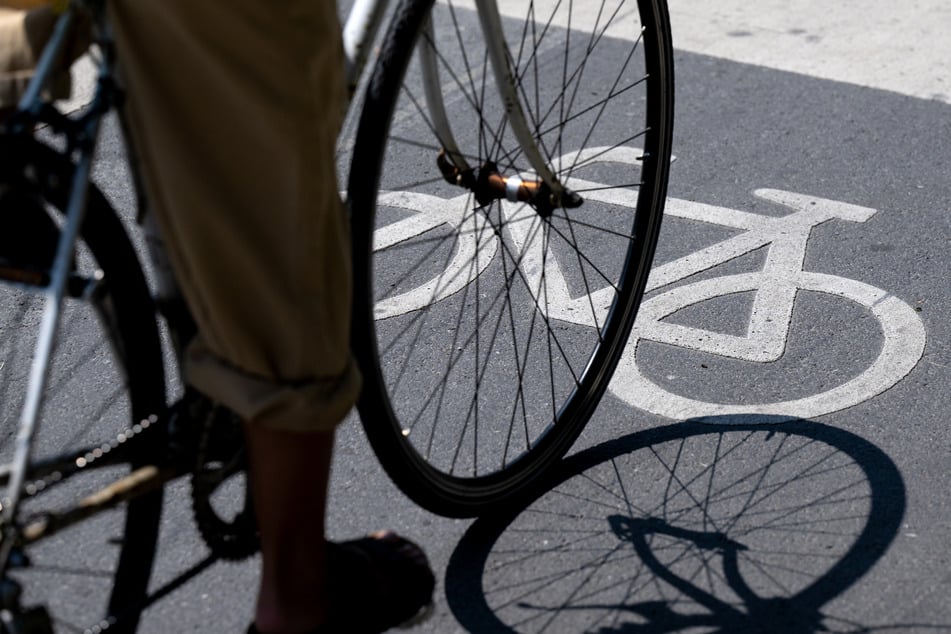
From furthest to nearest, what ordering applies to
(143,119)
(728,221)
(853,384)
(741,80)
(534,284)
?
1. (741,80)
2. (728,221)
3. (534,284)
4. (853,384)
5. (143,119)

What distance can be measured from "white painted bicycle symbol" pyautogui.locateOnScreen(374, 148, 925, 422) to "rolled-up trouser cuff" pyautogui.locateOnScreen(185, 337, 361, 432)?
3.76 ft

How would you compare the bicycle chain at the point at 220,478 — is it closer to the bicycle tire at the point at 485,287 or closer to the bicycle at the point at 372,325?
the bicycle at the point at 372,325

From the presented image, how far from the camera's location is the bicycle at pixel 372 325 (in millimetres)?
1845

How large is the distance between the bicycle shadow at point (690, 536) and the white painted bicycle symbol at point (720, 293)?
0.17 m

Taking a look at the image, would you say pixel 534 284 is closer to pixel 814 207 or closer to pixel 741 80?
pixel 814 207

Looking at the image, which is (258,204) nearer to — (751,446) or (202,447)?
(202,447)

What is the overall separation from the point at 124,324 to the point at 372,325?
0.39 metres

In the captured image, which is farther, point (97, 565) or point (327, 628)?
point (97, 565)

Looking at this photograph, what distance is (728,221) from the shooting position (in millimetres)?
4121

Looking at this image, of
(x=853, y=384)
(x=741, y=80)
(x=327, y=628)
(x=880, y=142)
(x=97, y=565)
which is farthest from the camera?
(x=741, y=80)

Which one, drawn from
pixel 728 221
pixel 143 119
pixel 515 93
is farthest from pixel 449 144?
pixel 728 221

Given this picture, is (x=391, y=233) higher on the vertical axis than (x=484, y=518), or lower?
higher

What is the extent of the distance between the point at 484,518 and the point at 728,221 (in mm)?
1635

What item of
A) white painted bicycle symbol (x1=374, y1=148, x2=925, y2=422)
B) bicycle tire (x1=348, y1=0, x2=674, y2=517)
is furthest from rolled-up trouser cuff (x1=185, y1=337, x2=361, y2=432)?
white painted bicycle symbol (x1=374, y1=148, x2=925, y2=422)
